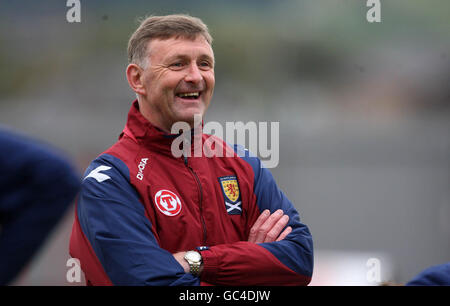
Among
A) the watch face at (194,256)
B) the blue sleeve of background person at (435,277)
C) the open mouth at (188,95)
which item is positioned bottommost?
the watch face at (194,256)

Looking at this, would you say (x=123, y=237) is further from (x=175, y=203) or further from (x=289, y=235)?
(x=289, y=235)

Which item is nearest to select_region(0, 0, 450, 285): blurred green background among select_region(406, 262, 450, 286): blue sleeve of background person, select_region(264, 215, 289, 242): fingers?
select_region(264, 215, 289, 242): fingers

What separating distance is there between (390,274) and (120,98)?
5208mm

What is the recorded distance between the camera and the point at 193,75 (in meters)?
2.39

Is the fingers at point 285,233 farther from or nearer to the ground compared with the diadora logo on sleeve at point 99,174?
nearer to the ground

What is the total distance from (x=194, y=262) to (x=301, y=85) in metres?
8.37

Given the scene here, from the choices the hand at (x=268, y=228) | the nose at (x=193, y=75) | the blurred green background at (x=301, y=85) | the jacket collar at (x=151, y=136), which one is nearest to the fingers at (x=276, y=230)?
the hand at (x=268, y=228)

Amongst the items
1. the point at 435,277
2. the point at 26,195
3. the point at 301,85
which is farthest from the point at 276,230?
the point at 301,85

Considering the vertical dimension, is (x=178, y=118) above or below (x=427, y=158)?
above

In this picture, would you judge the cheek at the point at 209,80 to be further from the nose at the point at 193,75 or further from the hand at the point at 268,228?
the hand at the point at 268,228

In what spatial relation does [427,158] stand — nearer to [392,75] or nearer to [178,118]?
[392,75]

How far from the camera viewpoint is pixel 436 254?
759 centimetres

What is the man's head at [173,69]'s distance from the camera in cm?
240
